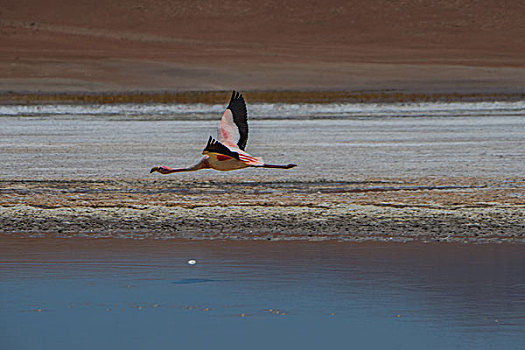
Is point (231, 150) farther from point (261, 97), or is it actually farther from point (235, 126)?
point (261, 97)

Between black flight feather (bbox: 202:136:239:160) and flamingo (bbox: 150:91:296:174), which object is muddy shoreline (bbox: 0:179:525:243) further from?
black flight feather (bbox: 202:136:239:160)

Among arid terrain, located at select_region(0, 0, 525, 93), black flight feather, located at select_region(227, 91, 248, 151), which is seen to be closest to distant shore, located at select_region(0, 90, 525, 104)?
arid terrain, located at select_region(0, 0, 525, 93)

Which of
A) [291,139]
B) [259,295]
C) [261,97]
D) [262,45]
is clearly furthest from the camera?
[262,45]

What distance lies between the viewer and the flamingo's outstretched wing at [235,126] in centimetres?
945

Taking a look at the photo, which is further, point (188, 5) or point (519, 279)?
point (188, 5)

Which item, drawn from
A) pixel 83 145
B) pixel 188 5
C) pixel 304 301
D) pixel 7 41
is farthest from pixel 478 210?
pixel 188 5

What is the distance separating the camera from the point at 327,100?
31828 millimetres

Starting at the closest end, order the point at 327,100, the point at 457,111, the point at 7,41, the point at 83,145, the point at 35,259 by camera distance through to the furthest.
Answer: the point at 35,259, the point at 83,145, the point at 457,111, the point at 327,100, the point at 7,41

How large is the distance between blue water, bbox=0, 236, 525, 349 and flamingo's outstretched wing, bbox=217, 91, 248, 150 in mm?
892

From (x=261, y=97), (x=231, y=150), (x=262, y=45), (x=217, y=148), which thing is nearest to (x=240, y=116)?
(x=231, y=150)

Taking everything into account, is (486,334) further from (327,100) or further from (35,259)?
(327,100)

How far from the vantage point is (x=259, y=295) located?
7.15 metres

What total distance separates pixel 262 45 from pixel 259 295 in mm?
58708

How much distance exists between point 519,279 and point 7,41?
5586 cm
